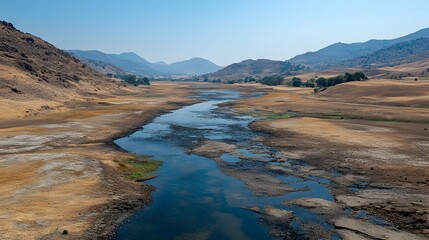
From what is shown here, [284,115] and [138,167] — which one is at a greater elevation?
[138,167]

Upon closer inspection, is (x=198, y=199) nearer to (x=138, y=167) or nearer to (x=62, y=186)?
(x=138, y=167)

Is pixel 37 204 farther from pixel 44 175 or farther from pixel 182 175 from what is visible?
pixel 182 175

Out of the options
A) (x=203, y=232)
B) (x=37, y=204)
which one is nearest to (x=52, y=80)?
(x=37, y=204)

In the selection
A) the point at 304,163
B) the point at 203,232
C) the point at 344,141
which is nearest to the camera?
the point at 203,232

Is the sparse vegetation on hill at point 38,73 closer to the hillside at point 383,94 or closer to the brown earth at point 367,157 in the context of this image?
the brown earth at point 367,157

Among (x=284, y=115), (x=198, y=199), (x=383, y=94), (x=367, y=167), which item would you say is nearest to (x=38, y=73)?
(x=284, y=115)

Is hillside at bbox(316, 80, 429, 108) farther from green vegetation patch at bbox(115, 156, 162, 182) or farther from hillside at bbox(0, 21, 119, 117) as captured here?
hillside at bbox(0, 21, 119, 117)

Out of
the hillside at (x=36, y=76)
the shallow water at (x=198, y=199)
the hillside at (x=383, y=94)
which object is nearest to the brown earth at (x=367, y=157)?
the shallow water at (x=198, y=199)

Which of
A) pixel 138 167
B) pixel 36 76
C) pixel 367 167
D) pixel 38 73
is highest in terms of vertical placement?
pixel 38 73
